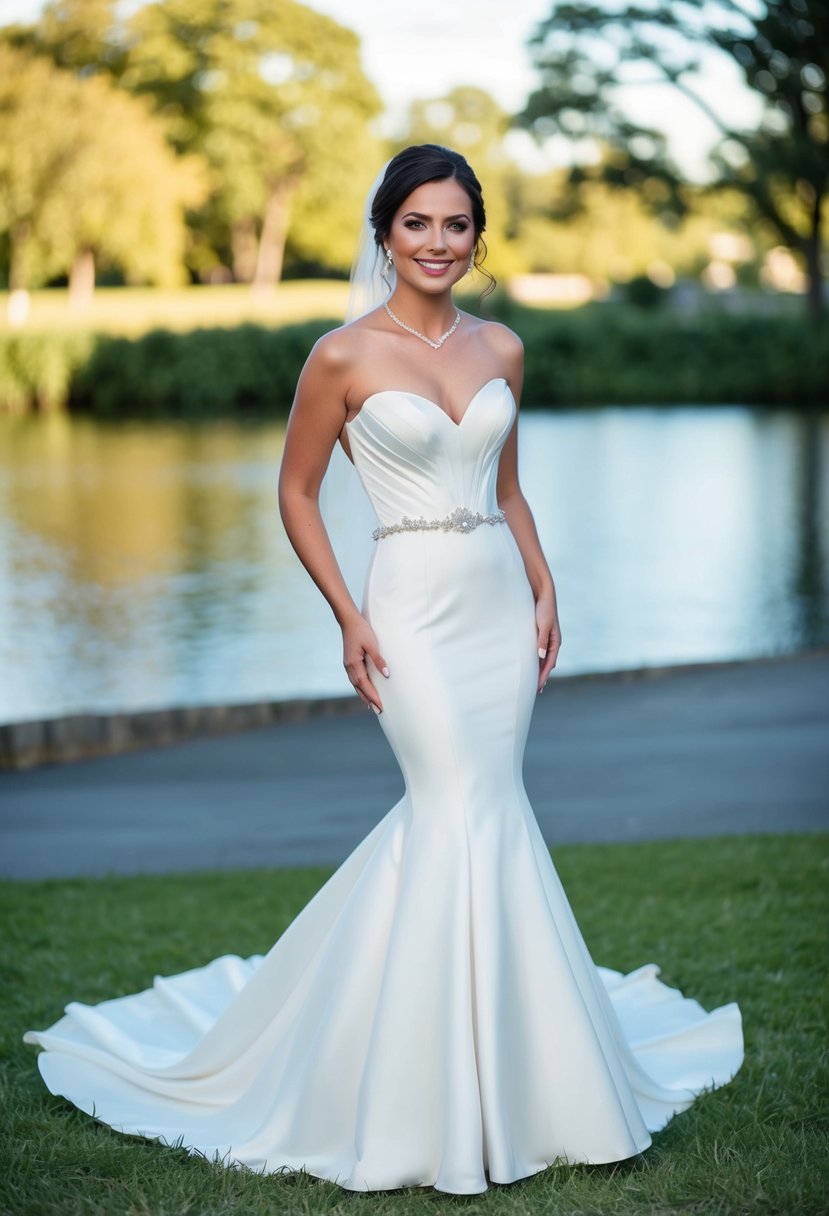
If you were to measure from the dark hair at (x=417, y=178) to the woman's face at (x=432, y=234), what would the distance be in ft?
0.06

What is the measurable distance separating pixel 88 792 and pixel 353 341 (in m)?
5.03

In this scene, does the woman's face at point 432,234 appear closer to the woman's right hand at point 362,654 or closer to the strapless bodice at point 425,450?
the strapless bodice at point 425,450

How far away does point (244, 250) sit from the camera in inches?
2746

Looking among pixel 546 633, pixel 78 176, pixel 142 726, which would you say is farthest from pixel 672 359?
pixel 546 633

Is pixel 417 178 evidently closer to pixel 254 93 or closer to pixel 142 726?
pixel 142 726

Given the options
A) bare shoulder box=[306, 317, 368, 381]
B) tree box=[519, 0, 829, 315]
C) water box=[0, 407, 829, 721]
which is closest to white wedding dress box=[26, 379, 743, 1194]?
bare shoulder box=[306, 317, 368, 381]

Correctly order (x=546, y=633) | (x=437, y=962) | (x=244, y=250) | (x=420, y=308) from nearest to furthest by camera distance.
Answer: (x=437, y=962) → (x=420, y=308) → (x=546, y=633) → (x=244, y=250)

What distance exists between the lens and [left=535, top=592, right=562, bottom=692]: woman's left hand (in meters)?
3.97

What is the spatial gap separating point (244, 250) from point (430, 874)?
68.6m

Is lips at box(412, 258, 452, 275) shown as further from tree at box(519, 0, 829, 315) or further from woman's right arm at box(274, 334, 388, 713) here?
tree at box(519, 0, 829, 315)

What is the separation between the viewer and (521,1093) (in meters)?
3.60

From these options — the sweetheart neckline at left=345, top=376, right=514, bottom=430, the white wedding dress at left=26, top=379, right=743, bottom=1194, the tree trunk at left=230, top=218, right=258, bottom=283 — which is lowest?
the white wedding dress at left=26, top=379, right=743, bottom=1194

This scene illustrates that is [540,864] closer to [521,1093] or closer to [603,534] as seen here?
[521,1093]

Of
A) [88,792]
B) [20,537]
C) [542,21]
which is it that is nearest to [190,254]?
[542,21]
